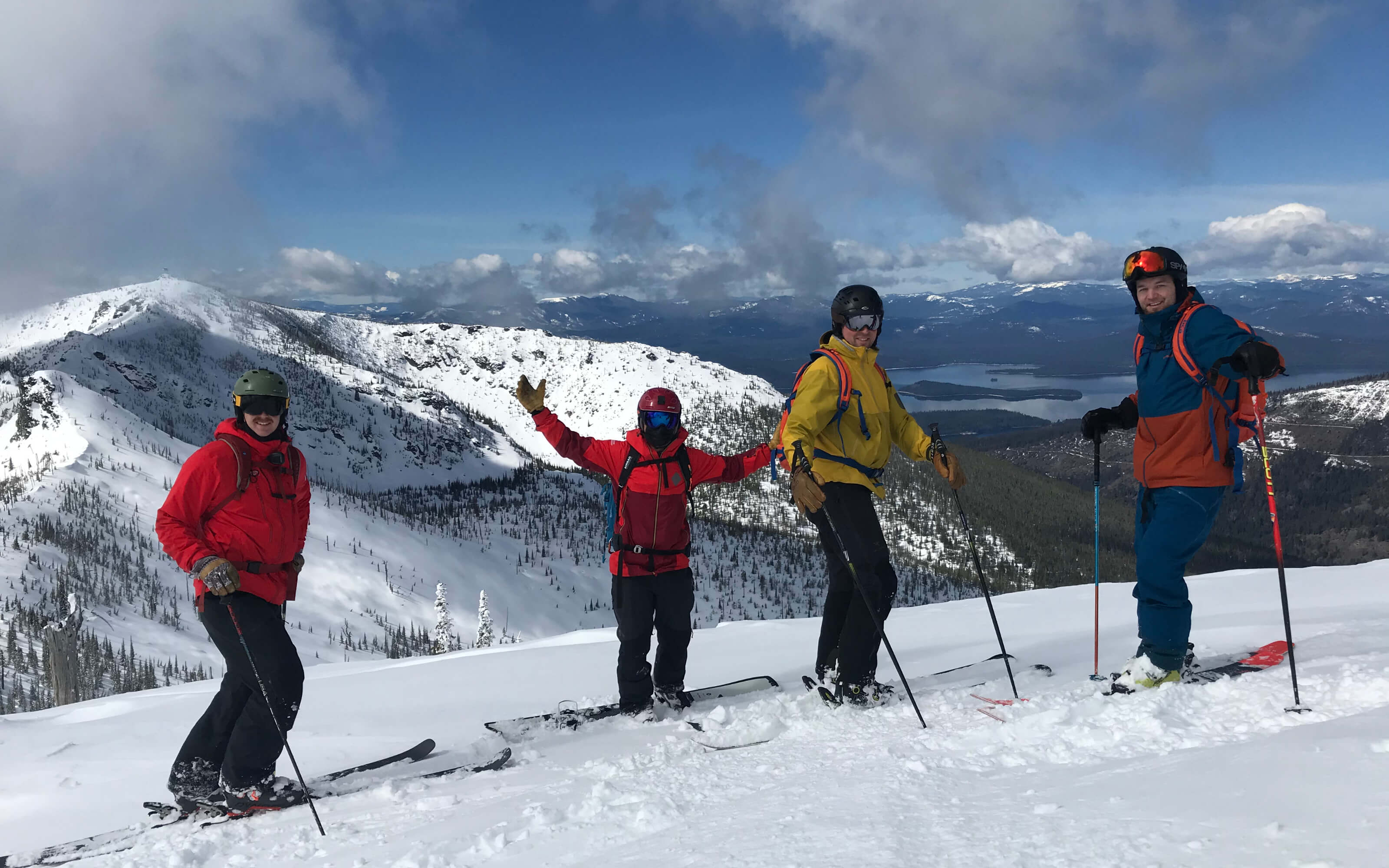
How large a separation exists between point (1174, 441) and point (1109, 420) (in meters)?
0.79

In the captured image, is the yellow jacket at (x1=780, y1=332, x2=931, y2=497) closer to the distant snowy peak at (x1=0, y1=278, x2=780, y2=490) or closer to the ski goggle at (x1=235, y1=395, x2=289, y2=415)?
the ski goggle at (x1=235, y1=395, x2=289, y2=415)

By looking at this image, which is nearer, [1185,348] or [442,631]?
[1185,348]

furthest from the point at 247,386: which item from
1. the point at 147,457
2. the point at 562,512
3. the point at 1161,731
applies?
the point at 562,512

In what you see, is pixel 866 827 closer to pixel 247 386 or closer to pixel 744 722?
pixel 744 722

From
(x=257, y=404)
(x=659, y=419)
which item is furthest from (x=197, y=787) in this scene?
(x=659, y=419)

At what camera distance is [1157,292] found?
4.85 metres

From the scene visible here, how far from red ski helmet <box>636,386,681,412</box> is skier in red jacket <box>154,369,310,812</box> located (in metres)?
2.44

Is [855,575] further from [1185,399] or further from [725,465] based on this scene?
[1185,399]

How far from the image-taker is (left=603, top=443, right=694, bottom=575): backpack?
5938mm

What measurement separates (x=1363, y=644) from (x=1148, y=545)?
1744 millimetres

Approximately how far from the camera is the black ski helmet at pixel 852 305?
218 inches

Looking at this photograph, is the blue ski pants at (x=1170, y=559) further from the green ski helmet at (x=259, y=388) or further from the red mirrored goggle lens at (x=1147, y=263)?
the green ski helmet at (x=259, y=388)

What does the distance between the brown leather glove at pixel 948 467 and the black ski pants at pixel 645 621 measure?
2.12 m

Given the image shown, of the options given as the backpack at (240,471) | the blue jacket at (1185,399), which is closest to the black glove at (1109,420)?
the blue jacket at (1185,399)
